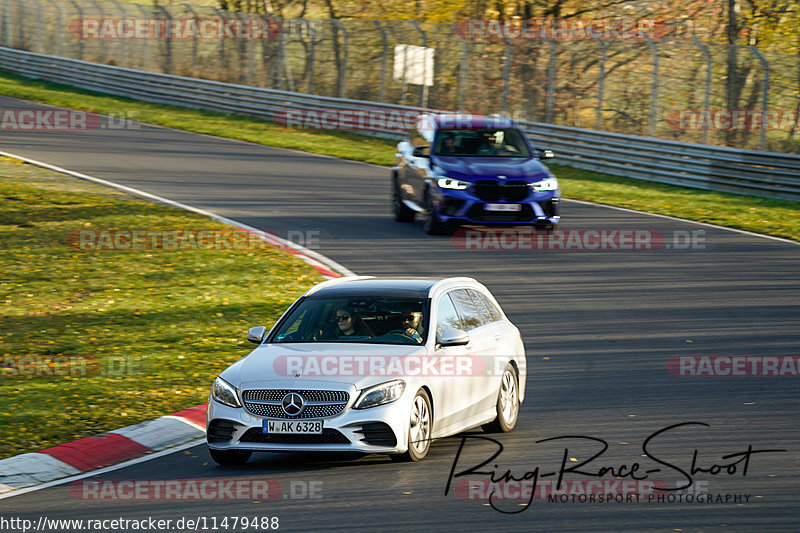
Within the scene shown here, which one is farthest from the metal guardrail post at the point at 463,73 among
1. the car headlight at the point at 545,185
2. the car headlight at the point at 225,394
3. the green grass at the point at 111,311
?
the car headlight at the point at 225,394

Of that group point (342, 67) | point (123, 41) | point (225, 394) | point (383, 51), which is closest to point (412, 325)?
point (225, 394)

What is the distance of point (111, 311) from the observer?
15461mm

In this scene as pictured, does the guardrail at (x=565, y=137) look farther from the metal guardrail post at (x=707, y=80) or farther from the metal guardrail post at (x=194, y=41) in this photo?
the metal guardrail post at (x=194, y=41)

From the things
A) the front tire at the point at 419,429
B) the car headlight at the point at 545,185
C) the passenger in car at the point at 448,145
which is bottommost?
the front tire at the point at 419,429

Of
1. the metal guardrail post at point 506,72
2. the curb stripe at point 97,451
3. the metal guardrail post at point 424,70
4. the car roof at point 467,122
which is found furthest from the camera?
the metal guardrail post at point 424,70

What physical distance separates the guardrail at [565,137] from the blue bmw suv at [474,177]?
314 inches

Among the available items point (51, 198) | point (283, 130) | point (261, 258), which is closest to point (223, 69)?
point (283, 130)

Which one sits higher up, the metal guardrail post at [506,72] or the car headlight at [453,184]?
the metal guardrail post at [506,72]

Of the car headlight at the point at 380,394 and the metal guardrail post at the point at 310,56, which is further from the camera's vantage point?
the metal guardrail post at the point at 310,56

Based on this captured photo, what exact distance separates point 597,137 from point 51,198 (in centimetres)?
1416

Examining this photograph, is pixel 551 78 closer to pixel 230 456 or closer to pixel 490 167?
pixel 490 167

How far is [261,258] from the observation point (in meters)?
18.8

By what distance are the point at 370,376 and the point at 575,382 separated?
3709 millimetres

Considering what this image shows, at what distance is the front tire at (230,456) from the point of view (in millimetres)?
8906
